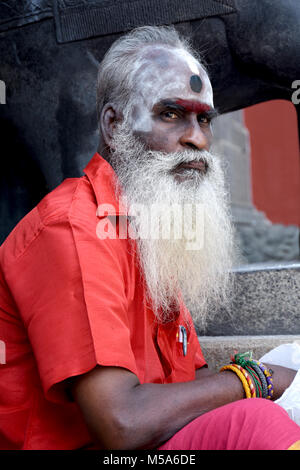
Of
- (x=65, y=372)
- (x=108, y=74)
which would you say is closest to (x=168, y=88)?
(x=108, y=74)

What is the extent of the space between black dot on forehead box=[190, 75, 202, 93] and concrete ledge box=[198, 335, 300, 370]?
990 millimetres

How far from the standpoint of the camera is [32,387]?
4.94 ft

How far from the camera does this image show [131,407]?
1.28m

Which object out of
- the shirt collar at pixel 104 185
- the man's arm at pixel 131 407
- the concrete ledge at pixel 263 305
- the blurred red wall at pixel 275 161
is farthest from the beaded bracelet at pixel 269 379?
the blurred red wall at pixel 275 161

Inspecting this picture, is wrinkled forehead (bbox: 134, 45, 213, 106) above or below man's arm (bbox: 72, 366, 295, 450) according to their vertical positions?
above

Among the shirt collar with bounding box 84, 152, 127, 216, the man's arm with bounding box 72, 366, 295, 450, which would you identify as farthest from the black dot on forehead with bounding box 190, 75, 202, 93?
the man's arm with bounding box 72, 366, 295, 450

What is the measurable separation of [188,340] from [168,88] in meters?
0.83

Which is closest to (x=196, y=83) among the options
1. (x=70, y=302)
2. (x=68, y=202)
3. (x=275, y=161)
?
(x=68, y=202)

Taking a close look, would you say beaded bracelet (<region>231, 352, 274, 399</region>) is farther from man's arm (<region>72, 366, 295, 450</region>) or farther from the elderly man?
man's arm (<region>72, 366, 295, 450</region>)

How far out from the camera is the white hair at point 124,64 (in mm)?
1843

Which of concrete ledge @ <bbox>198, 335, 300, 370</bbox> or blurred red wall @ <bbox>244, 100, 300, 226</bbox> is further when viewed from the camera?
blurred red wall @ <bbox>244, 100, 300, 226</bbox>

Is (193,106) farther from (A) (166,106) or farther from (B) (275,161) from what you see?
(B) (275,161)

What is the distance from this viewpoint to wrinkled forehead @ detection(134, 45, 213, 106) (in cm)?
180

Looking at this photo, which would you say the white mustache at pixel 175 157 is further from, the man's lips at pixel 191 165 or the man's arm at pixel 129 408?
the man's arm at pixel 129 408
